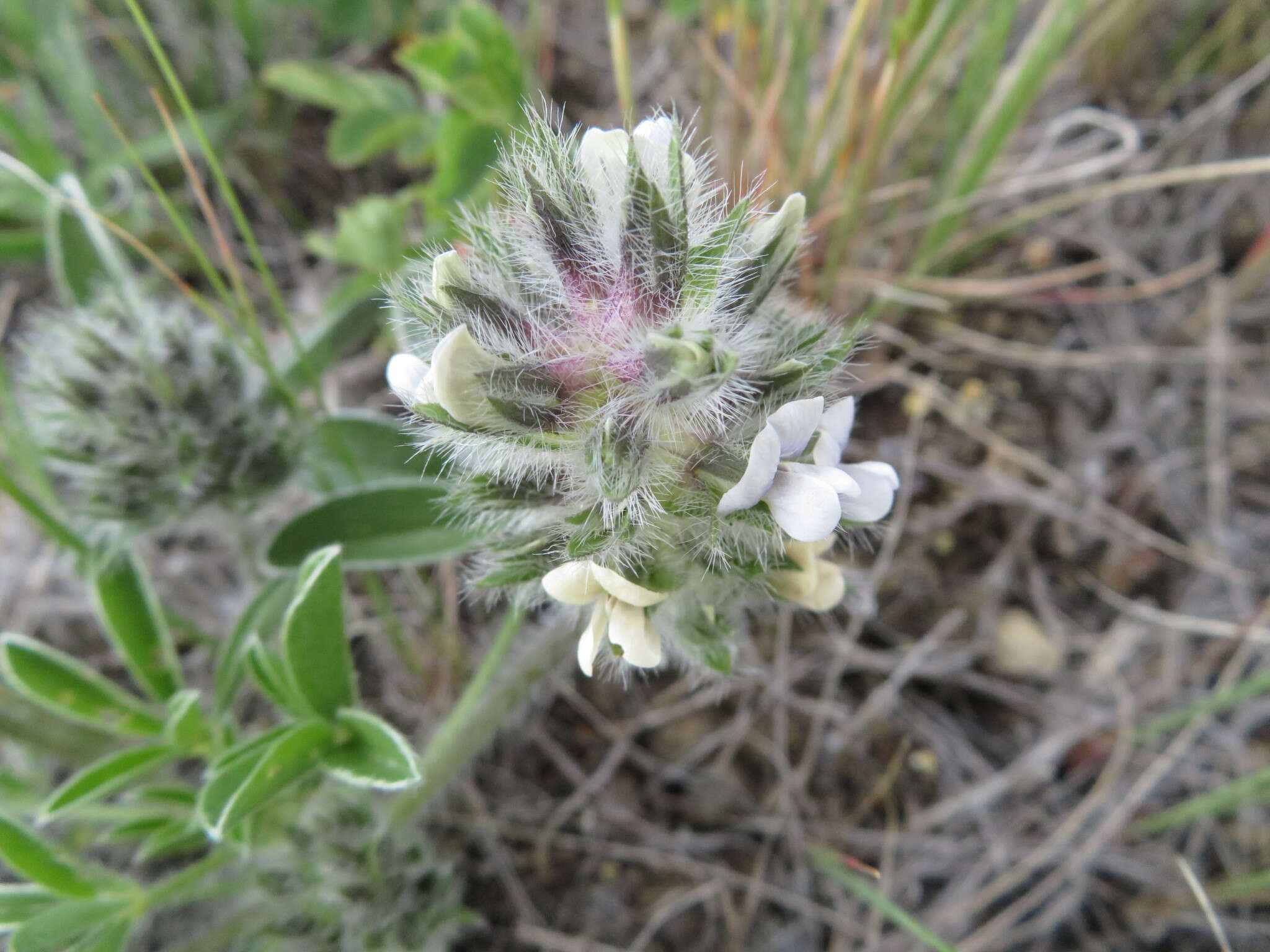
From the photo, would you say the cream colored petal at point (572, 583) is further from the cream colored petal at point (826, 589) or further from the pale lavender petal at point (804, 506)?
the cream colored petal at point (826, 589)

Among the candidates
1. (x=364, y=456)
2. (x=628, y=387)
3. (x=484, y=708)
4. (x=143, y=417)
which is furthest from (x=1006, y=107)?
(x=143, y=417)

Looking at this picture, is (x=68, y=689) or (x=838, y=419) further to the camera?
(x=68, y=689)

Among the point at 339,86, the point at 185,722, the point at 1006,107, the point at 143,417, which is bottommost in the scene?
the point at 185,722

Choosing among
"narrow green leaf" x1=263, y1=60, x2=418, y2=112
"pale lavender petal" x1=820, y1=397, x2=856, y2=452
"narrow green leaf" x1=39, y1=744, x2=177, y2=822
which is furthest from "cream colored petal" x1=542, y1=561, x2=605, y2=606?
Answer: "narrow green leaf" x1=263, y1=60, x2=418, y2=112

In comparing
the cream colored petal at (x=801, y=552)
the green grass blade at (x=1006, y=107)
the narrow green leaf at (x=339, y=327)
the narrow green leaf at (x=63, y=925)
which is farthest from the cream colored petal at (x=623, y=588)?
the green grass blade at (x=1006, y=107)

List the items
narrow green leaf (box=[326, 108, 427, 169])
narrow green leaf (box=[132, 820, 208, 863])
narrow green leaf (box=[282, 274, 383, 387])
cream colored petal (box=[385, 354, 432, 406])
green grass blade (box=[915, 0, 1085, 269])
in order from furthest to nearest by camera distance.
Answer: narrow green leaf (box=[326, 108, 427, 169]) < narrow green leaf (box=[282, 274, 383, 387]) < green grass blade (box=[915, 0, 1085, 269]) < narrow green leaf (box=[132, 820, 208, 863]) < cream colored petal (box=[385, 354, 432, 406])

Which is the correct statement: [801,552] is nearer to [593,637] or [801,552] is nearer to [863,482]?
[863,482]

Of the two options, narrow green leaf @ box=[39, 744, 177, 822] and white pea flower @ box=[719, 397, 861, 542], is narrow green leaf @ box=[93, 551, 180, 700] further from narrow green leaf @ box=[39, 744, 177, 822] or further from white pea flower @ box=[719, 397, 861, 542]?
white pea flower @ box=[719, 397, 861, 542]
